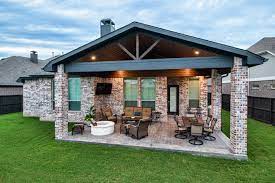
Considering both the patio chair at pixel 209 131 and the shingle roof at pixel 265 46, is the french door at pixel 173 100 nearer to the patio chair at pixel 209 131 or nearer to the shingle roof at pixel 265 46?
the patio chair at pixel 209 131

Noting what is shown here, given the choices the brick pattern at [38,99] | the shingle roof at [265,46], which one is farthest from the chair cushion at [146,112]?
the shingle roof at [265,46]

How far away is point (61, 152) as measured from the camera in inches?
255

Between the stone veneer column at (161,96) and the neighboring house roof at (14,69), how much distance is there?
13412 millimetres

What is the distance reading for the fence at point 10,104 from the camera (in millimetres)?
15447

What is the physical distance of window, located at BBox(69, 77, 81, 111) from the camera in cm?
1184

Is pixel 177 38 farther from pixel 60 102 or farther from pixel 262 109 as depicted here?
pixel 262 109

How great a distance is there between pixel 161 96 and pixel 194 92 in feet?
7.91

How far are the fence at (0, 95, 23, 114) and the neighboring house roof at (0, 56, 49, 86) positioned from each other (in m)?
1.97

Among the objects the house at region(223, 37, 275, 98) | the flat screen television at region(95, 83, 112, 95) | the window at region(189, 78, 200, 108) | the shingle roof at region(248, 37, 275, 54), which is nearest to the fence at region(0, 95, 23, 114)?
the flat screen television at region(95, 83, 112, 95)

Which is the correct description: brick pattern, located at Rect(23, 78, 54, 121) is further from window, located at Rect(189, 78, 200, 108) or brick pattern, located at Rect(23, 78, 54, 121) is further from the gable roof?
window, located at Rect(189, 78, 200, 108)

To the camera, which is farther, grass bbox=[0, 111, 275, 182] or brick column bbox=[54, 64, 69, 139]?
brick column bbox=[54, 64, 69, 139]

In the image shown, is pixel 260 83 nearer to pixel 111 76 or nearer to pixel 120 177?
pixel 111 76

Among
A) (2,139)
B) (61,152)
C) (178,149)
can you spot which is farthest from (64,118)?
(178,149)

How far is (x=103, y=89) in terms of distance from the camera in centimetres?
1176
